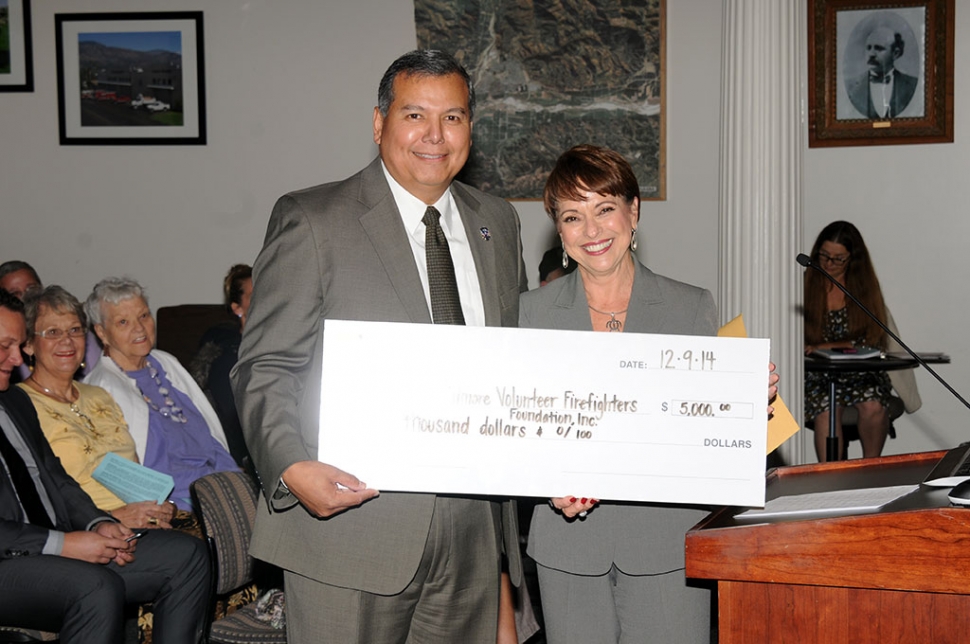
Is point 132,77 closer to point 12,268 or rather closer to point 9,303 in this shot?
point 12,268

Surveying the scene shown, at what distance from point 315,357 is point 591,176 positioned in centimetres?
71

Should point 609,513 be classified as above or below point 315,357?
below

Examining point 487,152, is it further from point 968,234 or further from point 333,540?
point 333,540

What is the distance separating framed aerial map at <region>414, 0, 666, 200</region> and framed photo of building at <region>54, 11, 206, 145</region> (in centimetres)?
160

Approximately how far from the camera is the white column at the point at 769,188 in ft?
15.3

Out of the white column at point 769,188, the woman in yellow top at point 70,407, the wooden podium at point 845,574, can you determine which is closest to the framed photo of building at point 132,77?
the woman in yellow top at point 70,407

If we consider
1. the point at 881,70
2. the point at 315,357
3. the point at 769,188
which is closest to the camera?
the point at 315,357

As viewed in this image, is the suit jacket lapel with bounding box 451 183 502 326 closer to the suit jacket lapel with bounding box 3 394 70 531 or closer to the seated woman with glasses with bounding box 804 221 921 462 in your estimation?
the suit jacket lapel with bounding box 3 394 70 531

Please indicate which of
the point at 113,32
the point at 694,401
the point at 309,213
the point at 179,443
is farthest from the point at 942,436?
the point at 113,32

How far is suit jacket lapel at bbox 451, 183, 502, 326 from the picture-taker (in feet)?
6.97

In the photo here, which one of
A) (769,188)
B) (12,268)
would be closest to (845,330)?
(769,188)

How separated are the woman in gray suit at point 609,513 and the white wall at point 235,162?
421 centimetres

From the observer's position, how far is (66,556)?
3055 millimetres

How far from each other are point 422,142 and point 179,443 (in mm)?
2616
